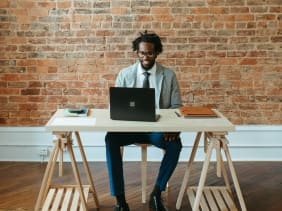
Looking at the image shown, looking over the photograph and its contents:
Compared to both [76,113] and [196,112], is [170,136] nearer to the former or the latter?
[196,112]

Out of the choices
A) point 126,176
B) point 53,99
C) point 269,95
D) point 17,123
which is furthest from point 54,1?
point 269,95

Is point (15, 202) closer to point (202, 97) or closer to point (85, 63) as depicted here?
point (85, 63)

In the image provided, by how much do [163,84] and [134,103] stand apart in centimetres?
62

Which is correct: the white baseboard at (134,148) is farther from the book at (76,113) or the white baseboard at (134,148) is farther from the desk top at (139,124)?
the desk top at (139,124)

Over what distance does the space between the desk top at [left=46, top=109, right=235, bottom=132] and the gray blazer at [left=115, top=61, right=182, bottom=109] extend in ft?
1.47

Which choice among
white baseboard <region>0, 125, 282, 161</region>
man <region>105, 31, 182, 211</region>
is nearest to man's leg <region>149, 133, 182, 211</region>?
man <region>105, 31, 182, 211</region>

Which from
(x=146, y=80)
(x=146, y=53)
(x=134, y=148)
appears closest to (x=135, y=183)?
(x=134, y=148)

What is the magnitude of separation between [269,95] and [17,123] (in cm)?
245

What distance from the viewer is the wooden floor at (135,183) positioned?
3258mm

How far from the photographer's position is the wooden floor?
128 inches

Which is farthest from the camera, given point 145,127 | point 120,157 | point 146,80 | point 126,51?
point 126,51

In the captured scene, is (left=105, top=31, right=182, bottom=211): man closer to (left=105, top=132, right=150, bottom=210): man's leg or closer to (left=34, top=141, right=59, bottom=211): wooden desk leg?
(left=105, top=132, right=150, bottom=210): man's leg

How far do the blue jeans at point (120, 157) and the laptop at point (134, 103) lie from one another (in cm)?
31

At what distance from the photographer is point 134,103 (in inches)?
108
